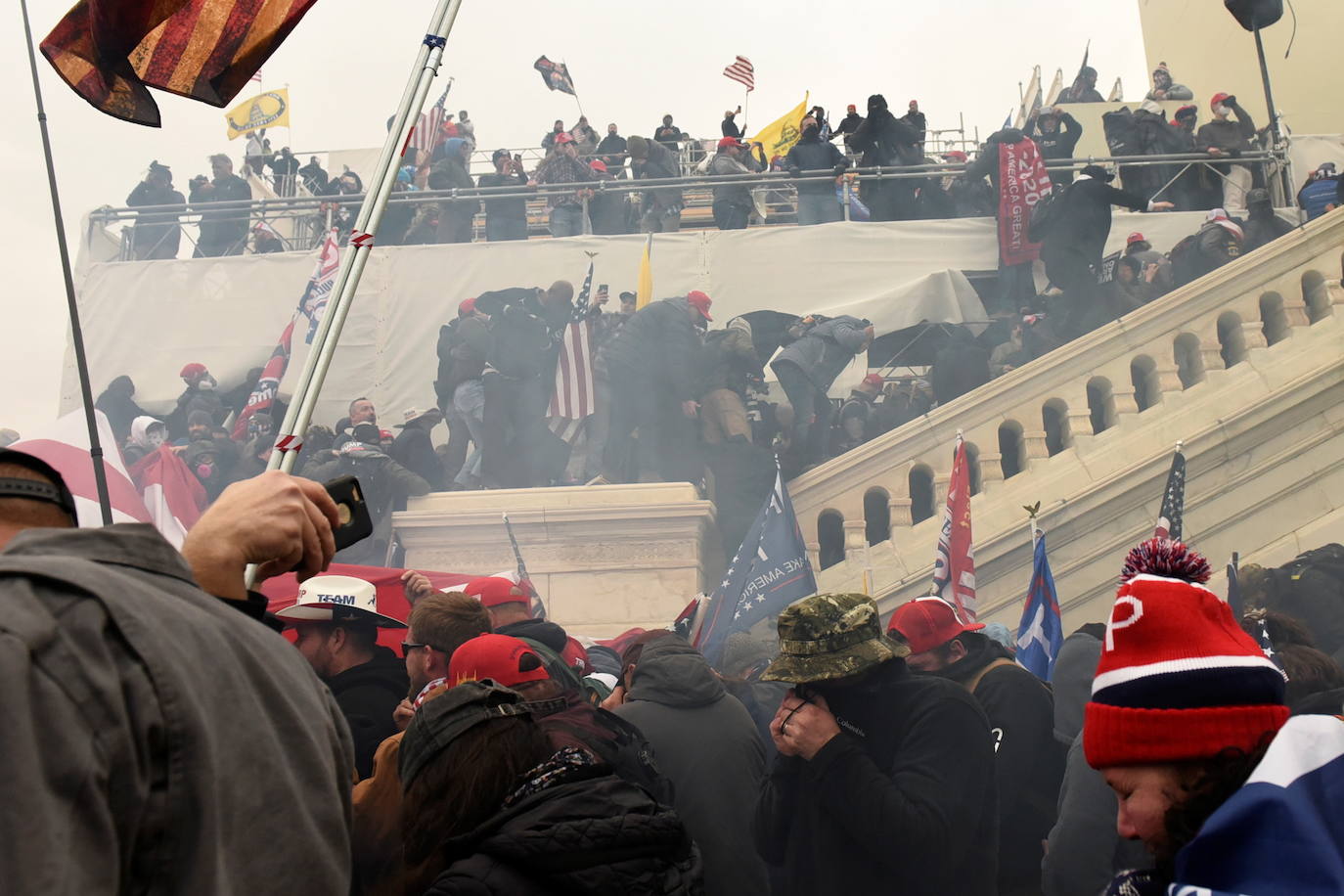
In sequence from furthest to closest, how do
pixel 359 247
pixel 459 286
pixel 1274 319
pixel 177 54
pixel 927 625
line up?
1. pixel 459 286
2. pixel 1274 319
3. pixel 927 625
4. pixel 177 54
5. pixel 359 247

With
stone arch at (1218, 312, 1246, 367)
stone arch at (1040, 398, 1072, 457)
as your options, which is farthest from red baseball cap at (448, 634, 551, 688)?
stone arch at (1218, 312, 1246, 367)

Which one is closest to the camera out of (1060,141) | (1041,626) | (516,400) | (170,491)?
(1041,626)

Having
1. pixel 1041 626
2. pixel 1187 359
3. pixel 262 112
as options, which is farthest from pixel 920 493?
pixel 262 112

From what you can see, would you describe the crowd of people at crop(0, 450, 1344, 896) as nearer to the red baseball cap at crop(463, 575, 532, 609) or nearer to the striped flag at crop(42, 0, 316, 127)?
the red baseball cap at crop(463, 575, 532, 609)

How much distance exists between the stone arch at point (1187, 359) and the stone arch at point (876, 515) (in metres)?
2.85

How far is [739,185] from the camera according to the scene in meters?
16.1

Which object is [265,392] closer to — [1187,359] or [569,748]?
[1187,359]

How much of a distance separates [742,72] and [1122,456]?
1121cm

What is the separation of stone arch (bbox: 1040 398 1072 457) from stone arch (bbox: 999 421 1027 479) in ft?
0.86

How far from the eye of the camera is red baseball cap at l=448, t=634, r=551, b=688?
119 inches

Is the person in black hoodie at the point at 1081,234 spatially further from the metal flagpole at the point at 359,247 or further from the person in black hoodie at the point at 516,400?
the metal flagpole at the point at 359,247

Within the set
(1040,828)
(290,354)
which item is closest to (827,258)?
(290,354)

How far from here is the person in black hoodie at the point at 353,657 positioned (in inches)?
139

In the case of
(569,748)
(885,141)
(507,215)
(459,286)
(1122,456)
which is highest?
(885,141)
